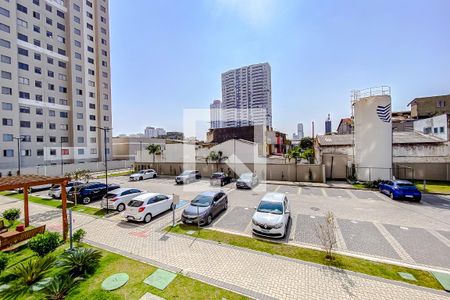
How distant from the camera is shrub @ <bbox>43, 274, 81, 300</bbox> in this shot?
18.0 feet

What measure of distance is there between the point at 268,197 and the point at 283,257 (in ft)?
13.6

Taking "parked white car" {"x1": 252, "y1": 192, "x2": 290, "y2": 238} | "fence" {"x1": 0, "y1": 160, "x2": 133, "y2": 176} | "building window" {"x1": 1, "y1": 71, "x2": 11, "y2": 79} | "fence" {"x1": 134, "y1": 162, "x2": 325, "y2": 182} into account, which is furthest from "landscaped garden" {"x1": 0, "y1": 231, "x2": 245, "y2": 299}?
"building window" {"x1": 1, "y1": 71, "x2": 11, "y2": 79}

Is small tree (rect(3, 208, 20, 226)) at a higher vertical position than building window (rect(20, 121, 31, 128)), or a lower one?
lower

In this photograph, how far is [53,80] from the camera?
38.8 m

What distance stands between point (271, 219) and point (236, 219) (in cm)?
Answer: 311

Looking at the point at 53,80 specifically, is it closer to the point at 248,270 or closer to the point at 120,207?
the point at 120,207

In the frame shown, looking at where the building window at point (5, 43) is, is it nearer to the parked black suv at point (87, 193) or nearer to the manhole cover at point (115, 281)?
the parked black suv at point (87, 193)

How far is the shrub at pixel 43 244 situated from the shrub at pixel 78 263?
1.30 m

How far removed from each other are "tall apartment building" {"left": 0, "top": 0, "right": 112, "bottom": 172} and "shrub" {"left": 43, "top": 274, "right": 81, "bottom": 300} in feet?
114

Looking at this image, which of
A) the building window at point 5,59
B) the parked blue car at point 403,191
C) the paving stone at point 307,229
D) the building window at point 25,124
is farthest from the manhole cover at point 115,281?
the building window at point 5,59

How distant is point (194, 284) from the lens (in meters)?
6.06

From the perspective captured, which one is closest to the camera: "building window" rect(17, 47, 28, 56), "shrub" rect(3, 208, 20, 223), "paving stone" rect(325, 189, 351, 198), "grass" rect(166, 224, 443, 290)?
"grass" rect(166, 224, 443, 290)

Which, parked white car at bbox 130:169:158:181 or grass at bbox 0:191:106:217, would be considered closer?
grass at bbox 0:191:106:217

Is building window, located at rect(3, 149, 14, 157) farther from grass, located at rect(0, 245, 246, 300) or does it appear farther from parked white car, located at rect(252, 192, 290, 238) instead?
parked white car, located at rect(252, 192, 290, 238)
